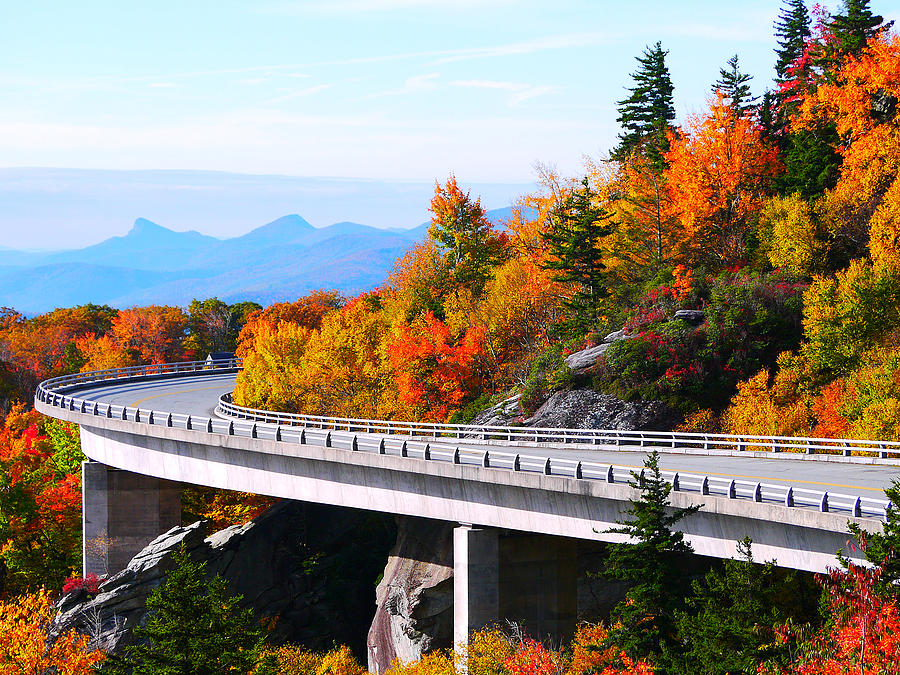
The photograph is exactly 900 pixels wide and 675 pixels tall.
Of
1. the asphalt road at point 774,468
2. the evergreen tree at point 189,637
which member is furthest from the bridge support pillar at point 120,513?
the evergreen tree at point 189,637

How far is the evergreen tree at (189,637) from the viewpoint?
2552 centimetres

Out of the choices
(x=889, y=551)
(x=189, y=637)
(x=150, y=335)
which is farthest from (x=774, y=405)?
(x=150, y=335)

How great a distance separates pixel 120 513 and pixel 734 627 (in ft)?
137

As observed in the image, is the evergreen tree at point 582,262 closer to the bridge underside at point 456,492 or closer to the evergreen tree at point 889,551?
the bridge underside at point 456,492

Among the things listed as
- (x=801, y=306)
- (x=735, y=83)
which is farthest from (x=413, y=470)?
(x=735, y=83)

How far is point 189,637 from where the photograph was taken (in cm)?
2609

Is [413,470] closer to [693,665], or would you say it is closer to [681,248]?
[693,665]

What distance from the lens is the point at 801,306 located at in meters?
54.8

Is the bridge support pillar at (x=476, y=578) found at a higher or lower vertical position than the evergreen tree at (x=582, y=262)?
lower

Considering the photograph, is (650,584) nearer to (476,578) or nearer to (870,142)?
(476,578)

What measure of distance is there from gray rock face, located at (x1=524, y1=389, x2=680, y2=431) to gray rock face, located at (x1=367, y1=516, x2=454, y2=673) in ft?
35.1

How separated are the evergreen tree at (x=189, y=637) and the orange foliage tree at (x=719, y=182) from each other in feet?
149

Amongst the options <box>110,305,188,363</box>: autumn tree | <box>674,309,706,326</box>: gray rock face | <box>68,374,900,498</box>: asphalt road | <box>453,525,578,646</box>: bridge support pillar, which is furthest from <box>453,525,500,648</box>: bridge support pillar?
<box>110,305,188,363</box>: autumn tree

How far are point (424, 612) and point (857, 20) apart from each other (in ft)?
166
